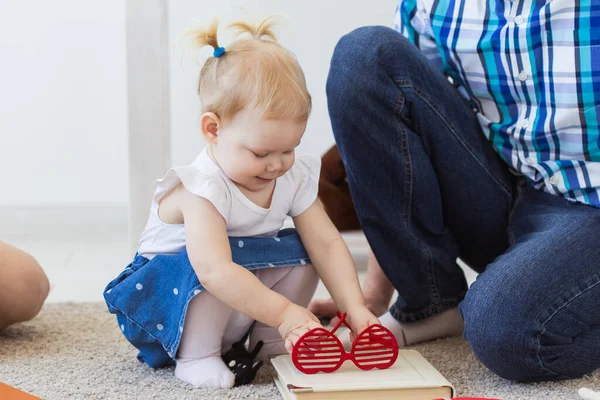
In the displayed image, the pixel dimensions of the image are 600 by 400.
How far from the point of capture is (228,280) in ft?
3.27

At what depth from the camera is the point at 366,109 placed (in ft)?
3.90

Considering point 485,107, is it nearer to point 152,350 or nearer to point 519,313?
point 519,313

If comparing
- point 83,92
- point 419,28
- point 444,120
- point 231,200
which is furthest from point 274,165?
point 83,92

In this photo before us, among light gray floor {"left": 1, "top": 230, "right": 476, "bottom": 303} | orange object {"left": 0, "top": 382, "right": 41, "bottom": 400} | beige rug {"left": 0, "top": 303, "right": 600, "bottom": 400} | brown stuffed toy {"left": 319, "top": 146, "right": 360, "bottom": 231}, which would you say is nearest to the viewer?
orange object {"left": 0, "top": 382, "right": 41, "bottom": 400}

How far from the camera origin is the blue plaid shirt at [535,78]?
1.11 meters

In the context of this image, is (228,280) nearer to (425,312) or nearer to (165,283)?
(165,283)

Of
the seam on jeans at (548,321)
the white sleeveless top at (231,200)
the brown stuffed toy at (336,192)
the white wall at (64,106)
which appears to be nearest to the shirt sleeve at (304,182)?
the white sleeveless top at (231,200)

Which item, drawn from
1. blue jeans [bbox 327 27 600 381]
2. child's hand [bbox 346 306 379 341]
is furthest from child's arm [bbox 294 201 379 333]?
blue jeans [bbox 327 27 600 381]

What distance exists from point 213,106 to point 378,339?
0.37 meters

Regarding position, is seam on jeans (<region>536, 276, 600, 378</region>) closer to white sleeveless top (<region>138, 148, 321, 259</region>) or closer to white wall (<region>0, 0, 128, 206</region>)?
white sleeveless top (<region>138, 148, 321, 259</region>)

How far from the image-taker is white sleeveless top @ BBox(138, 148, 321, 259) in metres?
1.04

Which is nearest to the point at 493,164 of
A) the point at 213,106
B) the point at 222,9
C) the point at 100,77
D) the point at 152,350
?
the point at 213,106

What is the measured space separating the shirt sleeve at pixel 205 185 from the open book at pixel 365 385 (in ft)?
0.74

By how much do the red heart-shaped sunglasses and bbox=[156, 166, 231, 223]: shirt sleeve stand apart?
0.20 metres
